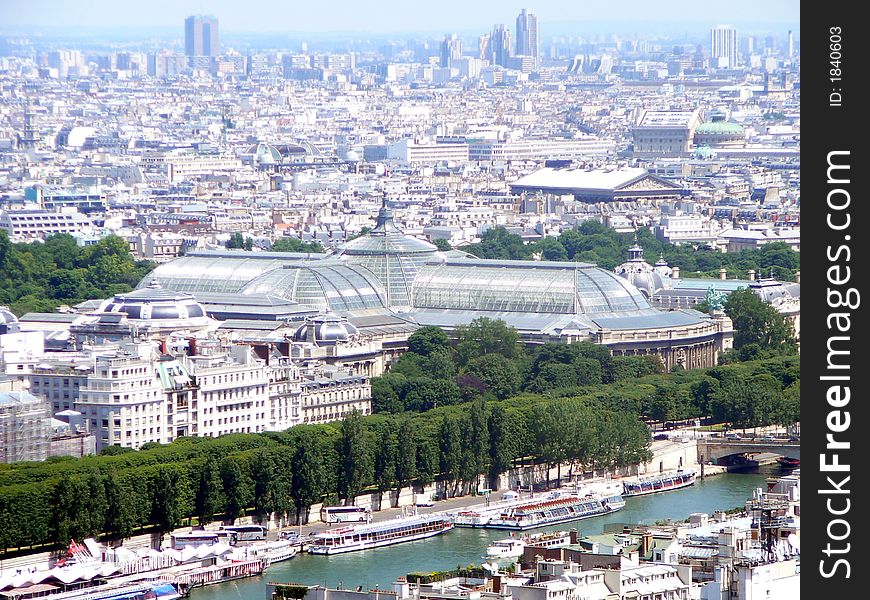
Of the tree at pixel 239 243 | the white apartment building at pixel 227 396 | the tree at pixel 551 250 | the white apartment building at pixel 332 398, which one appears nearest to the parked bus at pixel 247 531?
the white apartment building at pixel 227 396

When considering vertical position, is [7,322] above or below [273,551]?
above

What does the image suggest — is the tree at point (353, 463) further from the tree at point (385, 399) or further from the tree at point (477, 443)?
the tree at point (385, 399)

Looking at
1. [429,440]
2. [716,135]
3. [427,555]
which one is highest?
[716,135]

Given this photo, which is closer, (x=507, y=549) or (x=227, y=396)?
(x=507, y=549)

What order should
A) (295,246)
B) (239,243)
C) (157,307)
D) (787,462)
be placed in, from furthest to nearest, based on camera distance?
(295,246), (239,243), (157,307), (787,462)

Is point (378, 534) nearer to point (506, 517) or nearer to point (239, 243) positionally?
point (506, 517)

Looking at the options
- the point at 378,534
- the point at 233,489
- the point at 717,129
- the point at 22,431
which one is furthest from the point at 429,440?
the point at 717,129
